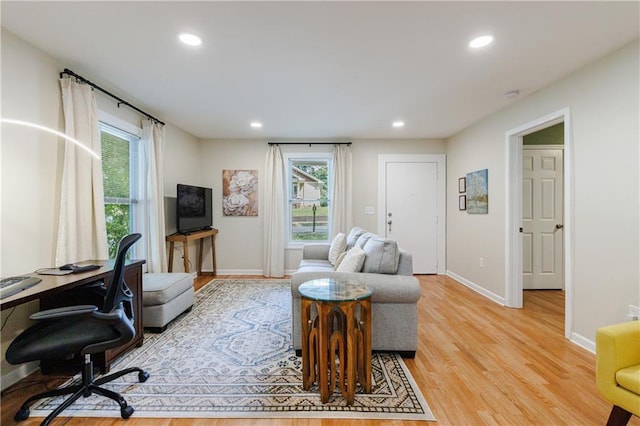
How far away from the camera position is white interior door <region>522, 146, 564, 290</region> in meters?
4.11

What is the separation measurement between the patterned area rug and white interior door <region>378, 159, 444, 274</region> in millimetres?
2860

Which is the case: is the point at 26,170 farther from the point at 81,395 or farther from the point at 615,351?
the point at 615,351

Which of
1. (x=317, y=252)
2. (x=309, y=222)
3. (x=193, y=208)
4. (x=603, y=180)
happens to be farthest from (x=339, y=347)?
(x=309, y=222)

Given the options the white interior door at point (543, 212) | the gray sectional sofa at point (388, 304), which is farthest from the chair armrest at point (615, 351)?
the white interior door at point (543, 212)

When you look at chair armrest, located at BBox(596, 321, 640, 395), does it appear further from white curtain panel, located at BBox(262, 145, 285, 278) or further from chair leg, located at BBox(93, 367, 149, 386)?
white curtain panel, located at BBox(262, 145, 285, 278)

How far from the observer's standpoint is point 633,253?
2080 millimetres

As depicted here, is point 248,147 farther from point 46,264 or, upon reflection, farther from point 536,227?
point 536,227

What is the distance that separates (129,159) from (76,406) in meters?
2.65

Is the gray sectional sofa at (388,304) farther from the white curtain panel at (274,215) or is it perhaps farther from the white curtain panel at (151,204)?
the white curtain panel at (274,215)

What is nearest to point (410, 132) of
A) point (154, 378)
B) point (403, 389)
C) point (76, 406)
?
point (403, 389)

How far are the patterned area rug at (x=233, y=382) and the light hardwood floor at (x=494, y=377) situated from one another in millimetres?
72

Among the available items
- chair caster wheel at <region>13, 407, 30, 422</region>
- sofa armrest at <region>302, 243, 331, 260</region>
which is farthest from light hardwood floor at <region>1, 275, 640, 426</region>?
sofa armrest at <region>302, 243, 331, 260</region>

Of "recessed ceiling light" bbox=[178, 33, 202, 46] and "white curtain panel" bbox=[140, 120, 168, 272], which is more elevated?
"recessed ceiling light" bbox=[178, 33, 202, 46]

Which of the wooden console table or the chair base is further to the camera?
the wooden console table
